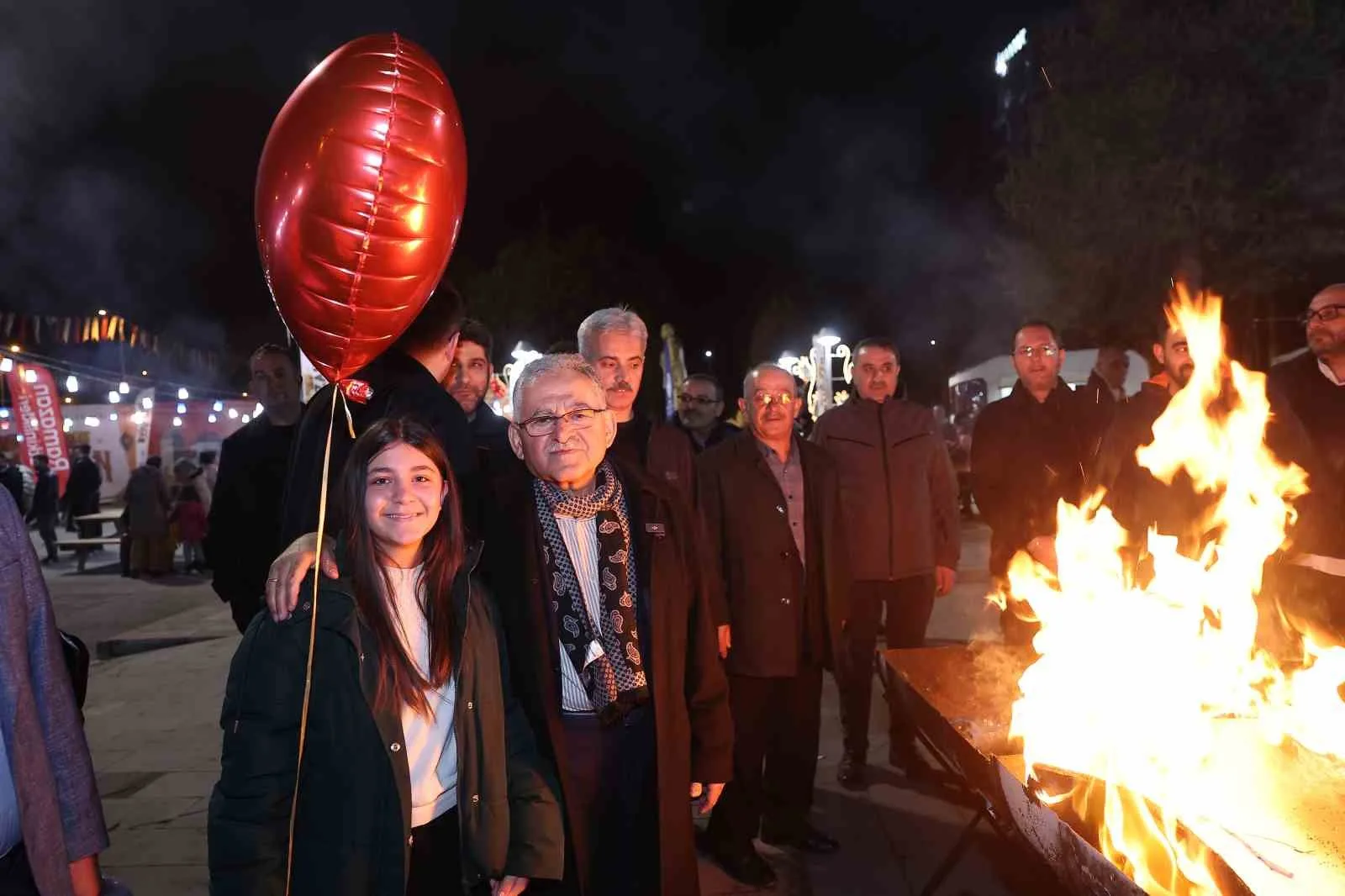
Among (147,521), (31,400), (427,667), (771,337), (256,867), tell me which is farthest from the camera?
(771,337)

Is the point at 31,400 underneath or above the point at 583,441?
above

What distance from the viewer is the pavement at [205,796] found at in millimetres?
3666

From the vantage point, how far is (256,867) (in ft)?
6.29

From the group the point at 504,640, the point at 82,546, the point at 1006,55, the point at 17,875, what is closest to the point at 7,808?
the point at 17,875

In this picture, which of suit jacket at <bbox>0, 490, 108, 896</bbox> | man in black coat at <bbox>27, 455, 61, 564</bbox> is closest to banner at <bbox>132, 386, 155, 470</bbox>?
man in black coat at <bbox>27, 455, 61, 564</bbox>

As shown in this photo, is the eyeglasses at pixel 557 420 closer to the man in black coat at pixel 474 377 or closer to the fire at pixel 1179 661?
the man in black coat at pixel 474 377

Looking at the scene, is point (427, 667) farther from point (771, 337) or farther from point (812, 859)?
point (771, 337)

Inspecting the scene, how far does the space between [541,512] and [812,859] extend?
232 cm

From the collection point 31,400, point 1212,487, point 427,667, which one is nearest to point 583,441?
point 427,667

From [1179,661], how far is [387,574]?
102 inches

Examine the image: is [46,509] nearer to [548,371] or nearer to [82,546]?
[82,546]

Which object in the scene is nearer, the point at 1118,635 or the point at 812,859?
the point at 1118,635

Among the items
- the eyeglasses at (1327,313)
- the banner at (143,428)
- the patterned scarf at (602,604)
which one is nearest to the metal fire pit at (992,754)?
the patterned scarf at (602,604)

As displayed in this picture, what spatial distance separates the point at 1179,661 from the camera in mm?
2982
